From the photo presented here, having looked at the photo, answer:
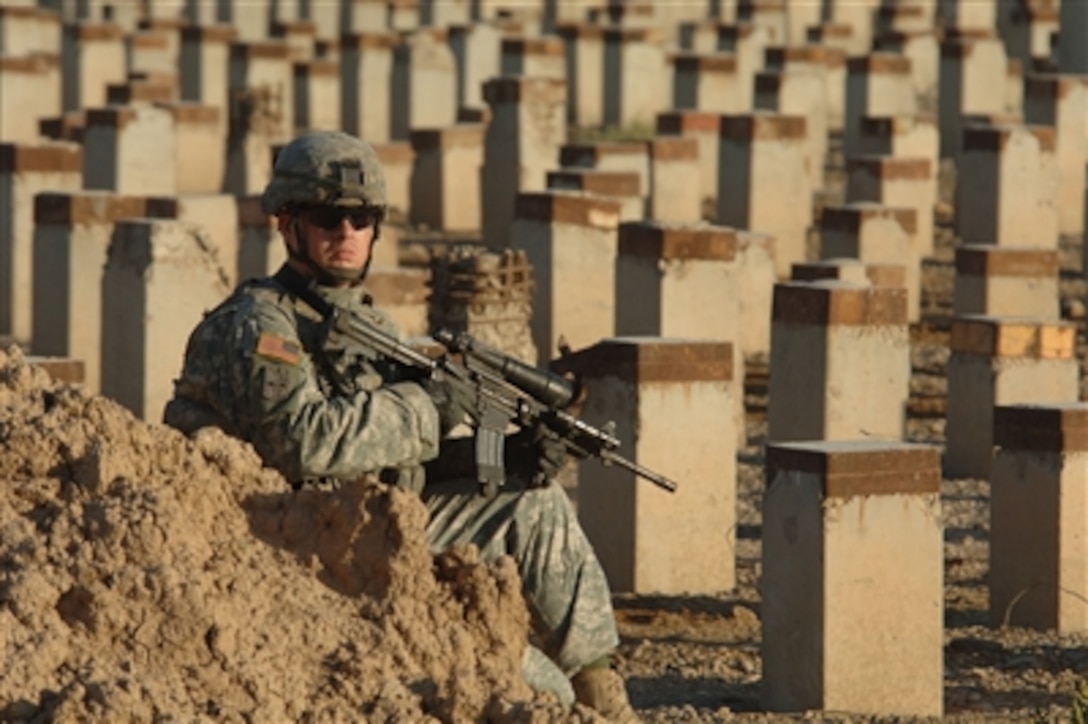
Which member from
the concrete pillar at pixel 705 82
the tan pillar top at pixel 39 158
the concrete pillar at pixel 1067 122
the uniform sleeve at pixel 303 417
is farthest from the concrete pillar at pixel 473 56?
the uniform sleeve at pixel 303 417

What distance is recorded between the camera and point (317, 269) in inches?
317

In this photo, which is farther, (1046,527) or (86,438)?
(1046,527)

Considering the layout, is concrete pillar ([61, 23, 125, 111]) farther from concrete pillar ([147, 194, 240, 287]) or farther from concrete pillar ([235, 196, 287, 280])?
concrete pillar ([235, 196, 287, 280])

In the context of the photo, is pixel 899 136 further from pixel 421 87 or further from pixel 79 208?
pixel 79 208

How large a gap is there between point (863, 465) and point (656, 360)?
2116 millimetres

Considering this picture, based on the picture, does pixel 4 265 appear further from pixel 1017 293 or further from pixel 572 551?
pixel 572 551

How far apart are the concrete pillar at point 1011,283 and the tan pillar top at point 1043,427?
5725 millimetres

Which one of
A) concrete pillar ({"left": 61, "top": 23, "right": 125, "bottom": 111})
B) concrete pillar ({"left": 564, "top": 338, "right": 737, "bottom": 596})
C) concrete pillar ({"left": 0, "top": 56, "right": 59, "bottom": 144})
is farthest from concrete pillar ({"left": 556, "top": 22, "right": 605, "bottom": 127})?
concrete pillar ({"left": 564, "top": 338, "right": 737, "bottom": 596})

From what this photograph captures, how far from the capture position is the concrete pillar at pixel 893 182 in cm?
2173

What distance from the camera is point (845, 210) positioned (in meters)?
19.1

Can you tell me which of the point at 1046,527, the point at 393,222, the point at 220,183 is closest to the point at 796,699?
the point at 1046,527

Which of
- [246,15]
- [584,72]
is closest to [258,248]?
[584,72]

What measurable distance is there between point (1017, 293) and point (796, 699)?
7586mm

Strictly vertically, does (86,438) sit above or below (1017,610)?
above
